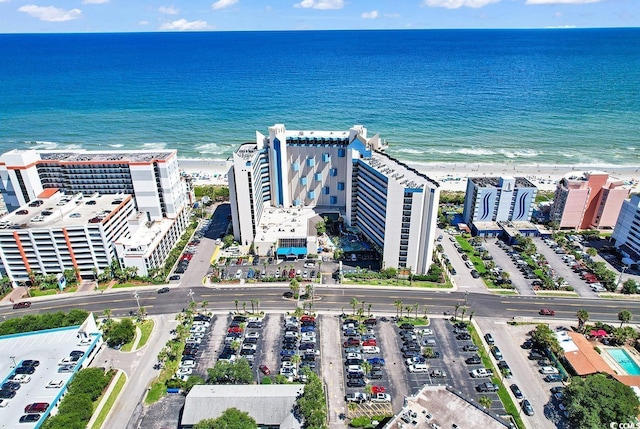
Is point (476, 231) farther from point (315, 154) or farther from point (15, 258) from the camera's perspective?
point (15, 258)

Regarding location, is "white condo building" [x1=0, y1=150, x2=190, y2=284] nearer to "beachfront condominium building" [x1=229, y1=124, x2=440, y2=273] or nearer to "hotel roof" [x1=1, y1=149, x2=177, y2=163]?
"hotel roof" [x1=1, y1=149, x2=177, y2=163]

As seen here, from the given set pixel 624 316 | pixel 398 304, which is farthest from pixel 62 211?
pixel 624 316

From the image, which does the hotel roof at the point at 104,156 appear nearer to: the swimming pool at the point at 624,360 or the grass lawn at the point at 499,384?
the grass lawn at the point at 499,384

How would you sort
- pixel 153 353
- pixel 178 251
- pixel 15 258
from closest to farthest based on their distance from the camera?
pixel 153 353, pixel 15 258, pixel 178 251

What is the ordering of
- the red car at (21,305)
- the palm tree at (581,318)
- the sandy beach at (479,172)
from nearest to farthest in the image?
the palm tree at (581,318)
the red car at (21,305)
the sandy beach at (479,172)

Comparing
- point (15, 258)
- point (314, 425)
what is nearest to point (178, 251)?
point (15, 258)

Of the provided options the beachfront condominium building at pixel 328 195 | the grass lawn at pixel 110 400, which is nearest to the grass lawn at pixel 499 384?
the beachfront condominium building at pixel 328 195
